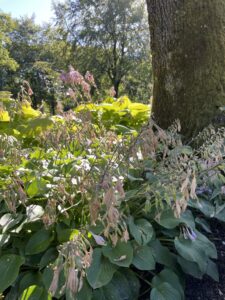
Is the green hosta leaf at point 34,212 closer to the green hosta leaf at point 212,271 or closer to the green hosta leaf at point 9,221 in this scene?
the green hosta leaf at point 9,221

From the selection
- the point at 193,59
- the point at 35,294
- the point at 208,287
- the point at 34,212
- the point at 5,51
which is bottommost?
the point at 208,287

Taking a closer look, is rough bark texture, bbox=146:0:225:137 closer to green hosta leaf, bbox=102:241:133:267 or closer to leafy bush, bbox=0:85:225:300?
leafy bush, bbox=0:85:225:300

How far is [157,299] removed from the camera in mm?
1653

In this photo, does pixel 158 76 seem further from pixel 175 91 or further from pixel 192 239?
pixel 192 239

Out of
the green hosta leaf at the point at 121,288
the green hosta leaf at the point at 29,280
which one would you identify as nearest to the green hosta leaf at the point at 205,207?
the green hosta leaf at the point at 121,288

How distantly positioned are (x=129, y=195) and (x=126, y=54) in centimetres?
2477

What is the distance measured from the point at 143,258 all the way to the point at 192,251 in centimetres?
24

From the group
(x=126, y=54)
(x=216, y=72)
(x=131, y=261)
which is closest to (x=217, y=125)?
(x=216, y=72)

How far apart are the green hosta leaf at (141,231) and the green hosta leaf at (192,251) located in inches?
5.7

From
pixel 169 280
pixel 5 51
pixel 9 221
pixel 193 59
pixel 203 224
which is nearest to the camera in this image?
pixel 169 280

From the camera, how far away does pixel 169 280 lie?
179cm

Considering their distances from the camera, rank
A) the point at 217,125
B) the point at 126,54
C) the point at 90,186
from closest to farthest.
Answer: the point at 90,186
the point at 217,125
the point at 126,54

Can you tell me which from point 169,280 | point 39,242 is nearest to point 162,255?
point 169,280

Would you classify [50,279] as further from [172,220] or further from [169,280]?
[172,220]
